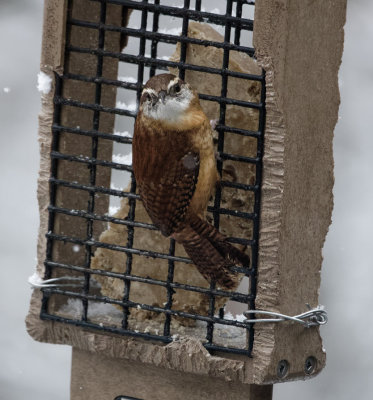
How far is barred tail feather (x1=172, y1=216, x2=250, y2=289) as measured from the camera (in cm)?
408

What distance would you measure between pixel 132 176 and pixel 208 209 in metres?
0.26

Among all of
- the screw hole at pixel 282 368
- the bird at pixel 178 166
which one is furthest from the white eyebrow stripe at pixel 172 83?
the screw hole at pixel 282 368

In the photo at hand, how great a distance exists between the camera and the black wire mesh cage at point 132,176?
4.11 metres

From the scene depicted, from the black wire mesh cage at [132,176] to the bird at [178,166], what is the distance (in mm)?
79

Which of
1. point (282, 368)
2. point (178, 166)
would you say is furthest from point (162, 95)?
point (282, 368)

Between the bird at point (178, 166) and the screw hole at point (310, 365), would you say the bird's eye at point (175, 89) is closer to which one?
the bird at point (178, 166)

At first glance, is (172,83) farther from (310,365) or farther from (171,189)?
(310,365)

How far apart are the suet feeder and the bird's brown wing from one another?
0.12 m

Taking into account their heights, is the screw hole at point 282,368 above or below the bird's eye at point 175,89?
below

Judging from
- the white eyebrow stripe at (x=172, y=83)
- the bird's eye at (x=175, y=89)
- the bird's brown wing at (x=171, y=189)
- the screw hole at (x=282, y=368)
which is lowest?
the screw hole at (x=282, y=368)

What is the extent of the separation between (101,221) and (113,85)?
0.52m

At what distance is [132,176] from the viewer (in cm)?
423

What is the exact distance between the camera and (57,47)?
421 centimetres

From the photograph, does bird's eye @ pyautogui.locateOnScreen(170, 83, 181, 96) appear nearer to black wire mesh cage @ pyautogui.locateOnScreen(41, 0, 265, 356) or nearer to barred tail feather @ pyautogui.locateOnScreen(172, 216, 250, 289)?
black wire mesh cage @ pyautogui.locateOnScreen(41, 0, 265, 356)
